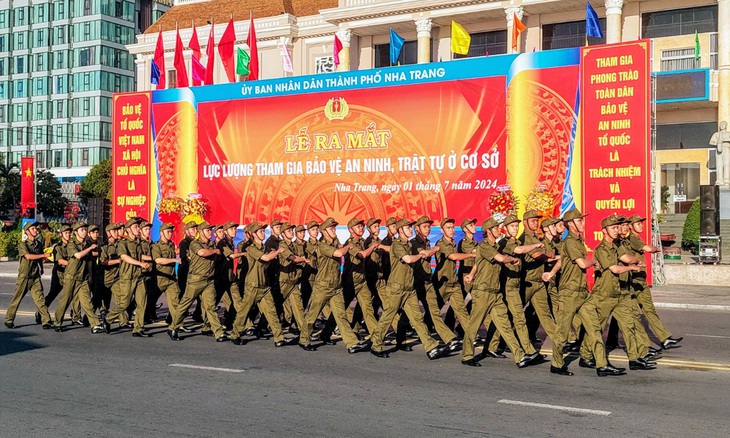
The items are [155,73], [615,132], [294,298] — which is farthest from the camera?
[155,73]

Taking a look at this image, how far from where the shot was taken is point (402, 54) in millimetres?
39062

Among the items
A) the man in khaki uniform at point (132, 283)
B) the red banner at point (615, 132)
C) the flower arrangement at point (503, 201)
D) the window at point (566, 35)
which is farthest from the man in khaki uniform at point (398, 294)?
the window at point (566, 35)

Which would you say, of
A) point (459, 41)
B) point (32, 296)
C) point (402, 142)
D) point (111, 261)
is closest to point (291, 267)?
point (111, 261)

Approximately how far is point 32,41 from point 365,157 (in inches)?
2882

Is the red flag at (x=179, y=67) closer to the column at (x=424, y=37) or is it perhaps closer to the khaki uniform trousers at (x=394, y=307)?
Answer: the column at (x=424, y=37)

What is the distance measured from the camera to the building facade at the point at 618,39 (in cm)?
3247

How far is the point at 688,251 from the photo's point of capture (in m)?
28.4

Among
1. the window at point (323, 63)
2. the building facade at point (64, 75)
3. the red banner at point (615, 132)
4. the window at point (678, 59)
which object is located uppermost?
the building facade at point (64, 75)

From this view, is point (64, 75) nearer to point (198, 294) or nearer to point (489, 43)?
point (489, 43)

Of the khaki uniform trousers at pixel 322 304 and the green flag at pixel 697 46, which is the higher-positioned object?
the green flag at pixel 697 46

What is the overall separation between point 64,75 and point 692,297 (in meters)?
73.2

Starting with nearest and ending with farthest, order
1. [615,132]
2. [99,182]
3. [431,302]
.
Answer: [431,302], [615,132], [99,182]

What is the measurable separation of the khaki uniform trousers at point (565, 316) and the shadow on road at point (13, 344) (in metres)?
6.58

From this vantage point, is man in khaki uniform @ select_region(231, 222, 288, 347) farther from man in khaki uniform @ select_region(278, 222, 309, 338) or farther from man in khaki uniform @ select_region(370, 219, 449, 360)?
man in khaki uniform @ select_region(370, 219, 449, 360)
